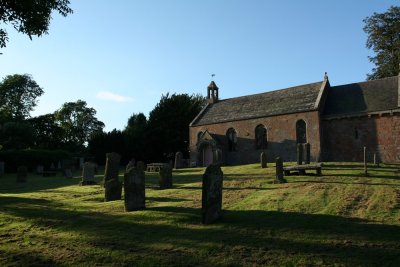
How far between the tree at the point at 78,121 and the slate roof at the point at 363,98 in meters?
59.5

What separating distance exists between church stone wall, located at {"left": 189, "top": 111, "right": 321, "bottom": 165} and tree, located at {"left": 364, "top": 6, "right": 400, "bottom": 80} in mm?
18572

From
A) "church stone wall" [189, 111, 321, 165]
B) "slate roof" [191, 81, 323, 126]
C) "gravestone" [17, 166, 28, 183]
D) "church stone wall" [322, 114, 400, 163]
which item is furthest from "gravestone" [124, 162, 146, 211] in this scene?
"slate roof" [191, 81, 323, 126]

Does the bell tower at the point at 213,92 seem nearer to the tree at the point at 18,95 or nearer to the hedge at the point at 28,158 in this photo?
the hedge at the point at 28,158

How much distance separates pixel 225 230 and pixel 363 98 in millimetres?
26741

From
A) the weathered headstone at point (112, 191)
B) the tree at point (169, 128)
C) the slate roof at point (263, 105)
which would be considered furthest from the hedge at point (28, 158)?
the weathered headstone at point (112, 191)

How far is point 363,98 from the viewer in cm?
3127

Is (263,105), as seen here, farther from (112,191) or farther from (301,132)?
(112,191)

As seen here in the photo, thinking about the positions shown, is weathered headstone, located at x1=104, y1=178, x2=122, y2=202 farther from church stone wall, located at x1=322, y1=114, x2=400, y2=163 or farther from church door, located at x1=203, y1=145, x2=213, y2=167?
church door, located at x1=203, y1=145, x2=213, y2=167

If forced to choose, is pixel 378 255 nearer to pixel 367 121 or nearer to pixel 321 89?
pixel 367 121

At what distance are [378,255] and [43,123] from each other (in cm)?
6276

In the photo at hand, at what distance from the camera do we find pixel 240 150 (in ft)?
121

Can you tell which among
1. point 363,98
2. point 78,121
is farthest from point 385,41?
point 78,121

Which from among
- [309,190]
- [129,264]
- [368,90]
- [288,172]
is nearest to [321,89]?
[368,90]

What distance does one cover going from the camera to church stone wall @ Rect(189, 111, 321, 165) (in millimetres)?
31198
